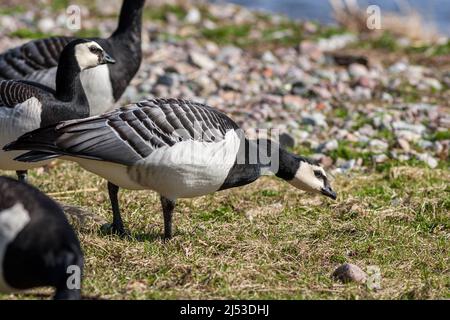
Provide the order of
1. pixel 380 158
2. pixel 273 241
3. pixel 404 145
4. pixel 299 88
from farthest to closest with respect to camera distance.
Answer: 1. pixel 299 88
2. pixel 404 145
3. pixel 380 158
4. pixel 273 241

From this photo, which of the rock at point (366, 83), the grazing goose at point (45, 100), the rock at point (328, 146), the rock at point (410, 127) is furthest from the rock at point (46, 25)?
the grazing goose at point (45, 100)

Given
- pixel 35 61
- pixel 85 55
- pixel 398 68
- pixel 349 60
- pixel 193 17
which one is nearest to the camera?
pixel 85 55

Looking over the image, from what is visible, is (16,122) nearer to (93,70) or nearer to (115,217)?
(115,217)

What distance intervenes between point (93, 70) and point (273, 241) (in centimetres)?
329

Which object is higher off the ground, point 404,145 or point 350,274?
point 404,145

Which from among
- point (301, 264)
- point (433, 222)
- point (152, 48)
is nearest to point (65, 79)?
point (301, 264)

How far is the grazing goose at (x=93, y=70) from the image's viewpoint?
916 cm

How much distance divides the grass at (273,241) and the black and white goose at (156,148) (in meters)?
0.45

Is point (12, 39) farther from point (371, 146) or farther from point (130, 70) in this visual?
point (371, 146)

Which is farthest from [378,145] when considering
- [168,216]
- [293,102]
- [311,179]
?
[168,216]

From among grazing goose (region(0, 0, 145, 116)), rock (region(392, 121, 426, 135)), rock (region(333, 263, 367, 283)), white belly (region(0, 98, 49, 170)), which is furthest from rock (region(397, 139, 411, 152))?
white belly (region(0, 98, 49, 170))

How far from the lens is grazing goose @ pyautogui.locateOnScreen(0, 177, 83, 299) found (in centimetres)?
493

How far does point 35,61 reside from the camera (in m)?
9.45
